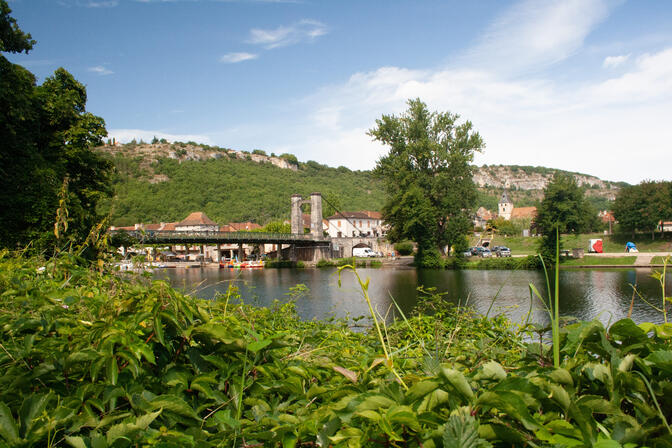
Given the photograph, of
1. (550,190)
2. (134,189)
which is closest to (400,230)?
(550,190)

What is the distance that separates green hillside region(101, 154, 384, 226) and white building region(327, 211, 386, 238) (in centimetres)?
588

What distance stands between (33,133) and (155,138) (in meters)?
167

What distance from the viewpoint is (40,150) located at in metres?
A: 13.7

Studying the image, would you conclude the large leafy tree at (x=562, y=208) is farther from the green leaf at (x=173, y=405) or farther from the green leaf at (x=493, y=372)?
the green leaf at (x=173, y=405)

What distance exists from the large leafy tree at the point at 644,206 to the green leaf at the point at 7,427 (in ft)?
169

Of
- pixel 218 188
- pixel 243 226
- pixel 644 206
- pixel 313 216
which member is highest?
pixel 218 188

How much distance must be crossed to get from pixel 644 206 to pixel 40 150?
164ft

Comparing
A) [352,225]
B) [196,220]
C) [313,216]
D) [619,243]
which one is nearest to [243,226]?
[196,220]

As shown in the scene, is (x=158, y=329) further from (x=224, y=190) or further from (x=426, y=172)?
(x=224, y=190)

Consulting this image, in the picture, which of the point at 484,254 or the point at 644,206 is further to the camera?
the point at 484,254

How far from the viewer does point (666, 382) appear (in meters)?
0.97

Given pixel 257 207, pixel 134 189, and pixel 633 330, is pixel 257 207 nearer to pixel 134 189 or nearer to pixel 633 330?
pixel 134 189

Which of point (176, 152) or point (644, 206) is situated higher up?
point (176, 152)

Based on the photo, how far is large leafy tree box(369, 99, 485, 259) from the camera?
34.2 meters
